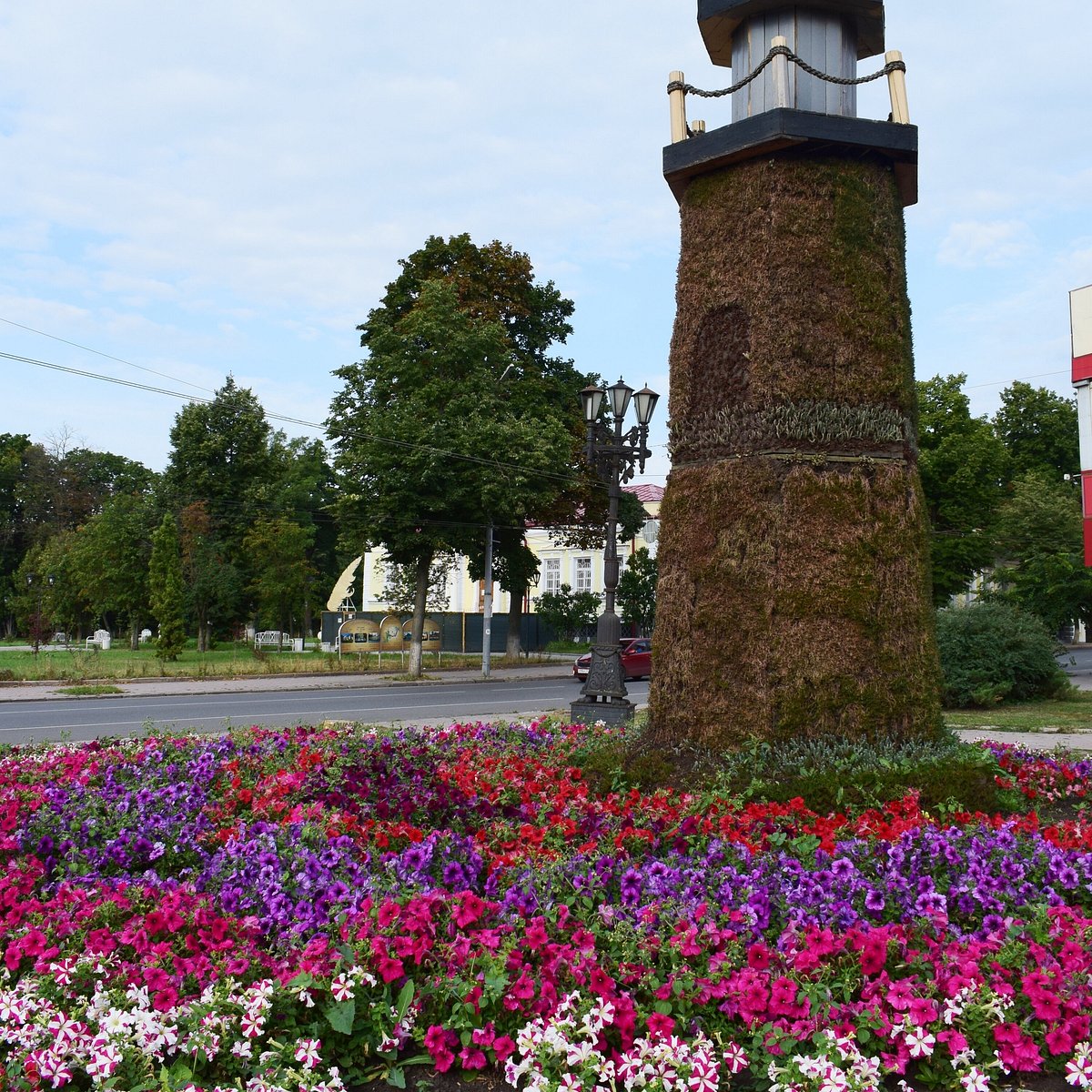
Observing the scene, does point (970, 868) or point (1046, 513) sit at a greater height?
point (1046, 513)

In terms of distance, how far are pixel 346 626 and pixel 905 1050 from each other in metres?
43.0

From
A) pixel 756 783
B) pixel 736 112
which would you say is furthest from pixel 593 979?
pixel 736 112

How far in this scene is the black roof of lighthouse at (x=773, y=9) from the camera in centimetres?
630

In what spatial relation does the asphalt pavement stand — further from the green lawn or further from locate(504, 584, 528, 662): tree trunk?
locate(504, 584, 528, 662): tree trunk

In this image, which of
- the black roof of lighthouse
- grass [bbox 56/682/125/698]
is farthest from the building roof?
the black roof of lighthouse

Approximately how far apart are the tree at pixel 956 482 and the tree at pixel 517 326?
10507mm

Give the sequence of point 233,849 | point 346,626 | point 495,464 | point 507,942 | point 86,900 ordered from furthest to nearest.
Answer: point 346,626 → point 495,464 → point 233,849 → point 86,900 → point 507,942

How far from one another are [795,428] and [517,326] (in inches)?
1186

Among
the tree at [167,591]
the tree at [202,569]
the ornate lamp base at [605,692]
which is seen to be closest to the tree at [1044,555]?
the ornate lamp base at [605,692]

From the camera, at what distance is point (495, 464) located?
1086 inches

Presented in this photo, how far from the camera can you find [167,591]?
108 feet

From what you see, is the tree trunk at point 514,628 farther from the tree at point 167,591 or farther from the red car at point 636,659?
the tree at point 167,591

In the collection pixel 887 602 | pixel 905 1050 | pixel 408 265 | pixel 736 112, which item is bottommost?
pixel 905 1050

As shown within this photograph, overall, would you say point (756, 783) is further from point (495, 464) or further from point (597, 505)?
→ point (597, 505)
